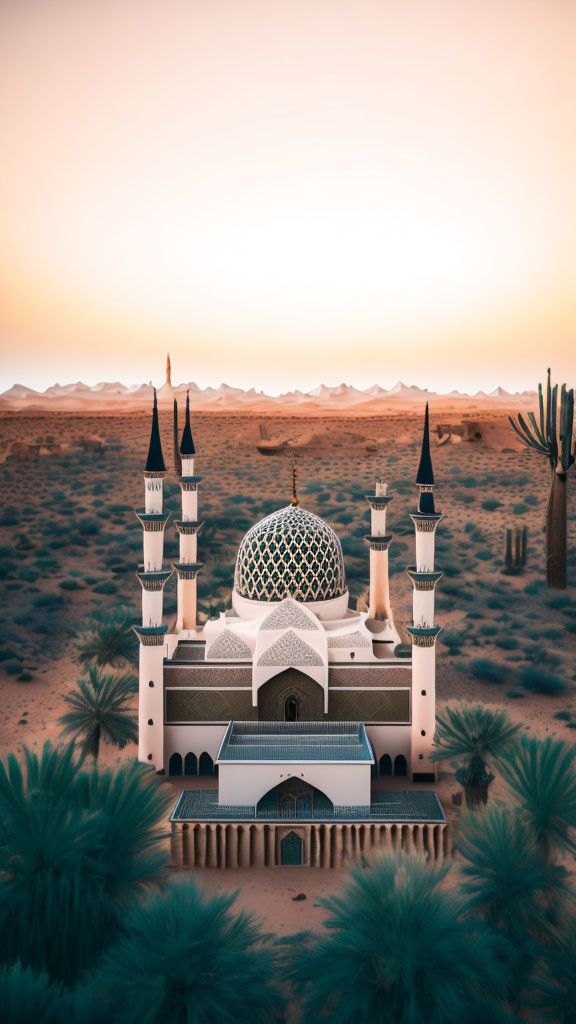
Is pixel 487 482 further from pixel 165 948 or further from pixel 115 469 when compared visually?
pixel 165 948

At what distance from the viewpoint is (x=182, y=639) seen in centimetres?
1464

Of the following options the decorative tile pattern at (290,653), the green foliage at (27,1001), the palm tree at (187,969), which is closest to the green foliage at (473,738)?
the decorative tile pattern at (290,653)

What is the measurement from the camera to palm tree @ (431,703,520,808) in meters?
11.0

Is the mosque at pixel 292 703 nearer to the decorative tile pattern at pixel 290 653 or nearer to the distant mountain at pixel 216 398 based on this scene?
the decorative tile pattern at pixel 290 653

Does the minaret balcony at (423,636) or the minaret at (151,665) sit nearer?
the minaret balcony at (423,636)

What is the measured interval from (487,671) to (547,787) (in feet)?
28.1

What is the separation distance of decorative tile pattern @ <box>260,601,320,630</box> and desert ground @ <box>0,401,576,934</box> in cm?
365

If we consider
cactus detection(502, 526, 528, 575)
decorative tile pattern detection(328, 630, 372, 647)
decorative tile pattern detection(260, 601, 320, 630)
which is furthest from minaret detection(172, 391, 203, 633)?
cactus detection(502, 526, 528, 575)

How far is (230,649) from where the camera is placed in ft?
41.5

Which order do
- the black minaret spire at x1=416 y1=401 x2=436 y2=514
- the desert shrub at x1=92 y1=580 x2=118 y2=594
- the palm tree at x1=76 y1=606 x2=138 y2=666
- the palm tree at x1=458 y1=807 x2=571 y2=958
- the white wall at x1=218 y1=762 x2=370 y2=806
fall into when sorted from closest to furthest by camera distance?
1. the palm tree at x1=458 y1=807 x2=571 y2=958
2. the white wall at x1=218 y1=762 x2=370 y2=806
3. the black minaret spire at x1=416 y1=401 x2=436 y2=514
4. the palm tree at x1=76 y1=606 x2=138 y2=666
5. the desert shrub at x1=92 y1=580 x2=118 y2=594

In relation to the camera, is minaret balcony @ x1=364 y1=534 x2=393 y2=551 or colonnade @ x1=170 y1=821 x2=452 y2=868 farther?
minaret balcony @ x1=364 y1=534 x2=393 y2=551

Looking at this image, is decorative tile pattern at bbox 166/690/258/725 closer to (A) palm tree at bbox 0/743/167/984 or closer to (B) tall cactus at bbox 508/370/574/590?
(A) palm tree at bbox 0/743/167/984

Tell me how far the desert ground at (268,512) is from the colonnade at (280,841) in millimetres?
223

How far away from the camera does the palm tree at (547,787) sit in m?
8.78
